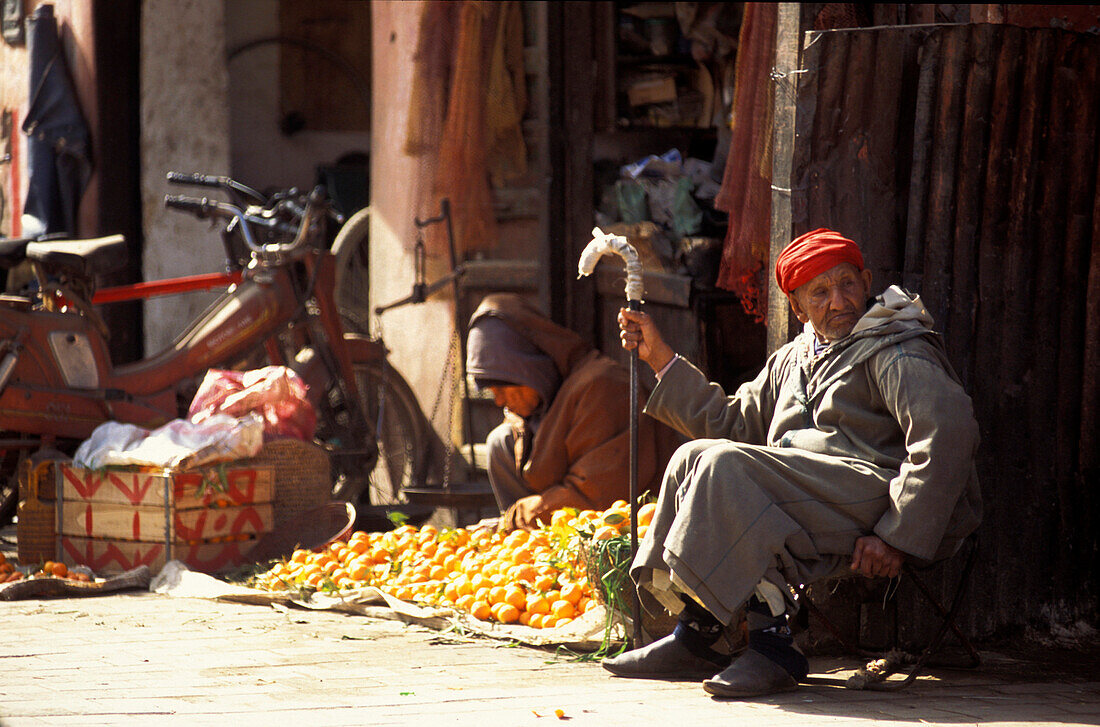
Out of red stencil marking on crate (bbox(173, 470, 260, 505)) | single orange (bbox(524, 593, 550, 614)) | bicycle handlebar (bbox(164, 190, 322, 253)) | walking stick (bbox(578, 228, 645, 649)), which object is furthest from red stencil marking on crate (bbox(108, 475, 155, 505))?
walking stick (bbox(578, 228, 645, 649))

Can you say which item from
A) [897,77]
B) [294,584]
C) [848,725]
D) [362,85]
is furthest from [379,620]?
[362,85]

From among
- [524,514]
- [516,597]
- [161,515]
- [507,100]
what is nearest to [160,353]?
[161,515]

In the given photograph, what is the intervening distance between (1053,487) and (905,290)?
2.62 feet

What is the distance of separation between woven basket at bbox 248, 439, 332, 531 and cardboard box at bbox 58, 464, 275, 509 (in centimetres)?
8

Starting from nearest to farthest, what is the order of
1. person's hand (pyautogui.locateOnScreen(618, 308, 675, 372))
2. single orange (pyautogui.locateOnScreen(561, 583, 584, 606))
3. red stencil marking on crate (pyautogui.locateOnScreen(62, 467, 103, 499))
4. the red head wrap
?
1. the red head wrap
2. person's hand (pyautogui.locateOnScreen(618, 308, 675, 372))
3. single orange (pyautogui.locateOnScreen(561, 583, 584, 606))
4. red stencil marking on crate (pyautogui.locateOnScreen(62, 467, 103, 499))

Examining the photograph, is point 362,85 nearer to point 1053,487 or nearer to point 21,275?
point 21,275

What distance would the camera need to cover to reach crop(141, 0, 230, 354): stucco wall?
29.7ft

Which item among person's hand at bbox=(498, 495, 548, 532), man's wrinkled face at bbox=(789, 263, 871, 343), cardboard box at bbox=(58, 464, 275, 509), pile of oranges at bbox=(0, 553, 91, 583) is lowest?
pile of oranges at bbox=(0, 553, 91, 583)

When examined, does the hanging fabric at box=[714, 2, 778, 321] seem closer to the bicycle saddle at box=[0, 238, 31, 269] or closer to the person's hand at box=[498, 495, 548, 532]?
the person's hand at box=[498, 495, 548, 532]

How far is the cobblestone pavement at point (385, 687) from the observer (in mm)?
3400

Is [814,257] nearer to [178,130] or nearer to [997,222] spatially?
[997,222]

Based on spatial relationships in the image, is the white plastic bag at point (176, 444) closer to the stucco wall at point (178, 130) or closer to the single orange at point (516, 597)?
the single orange at point (516, 597)

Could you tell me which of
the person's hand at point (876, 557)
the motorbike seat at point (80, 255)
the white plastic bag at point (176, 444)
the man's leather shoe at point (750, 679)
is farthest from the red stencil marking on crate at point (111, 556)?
the person's hand at point (876, 557)

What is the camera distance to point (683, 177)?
23.0 feet
